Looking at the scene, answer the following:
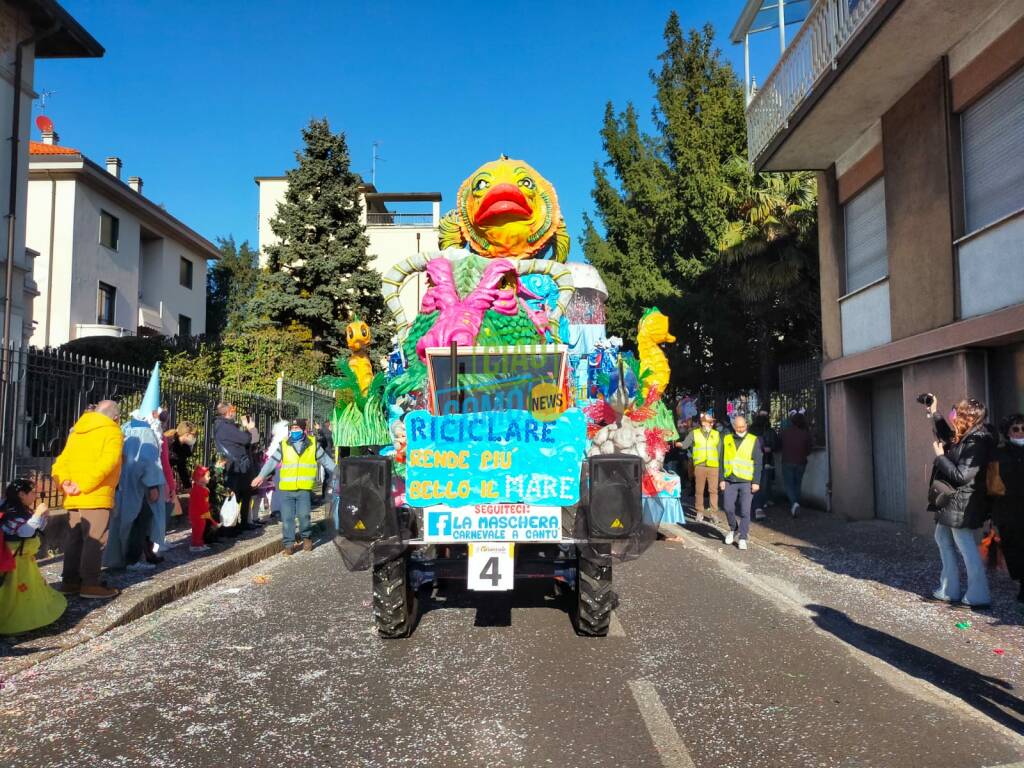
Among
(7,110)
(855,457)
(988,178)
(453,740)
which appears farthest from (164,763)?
(7,110)

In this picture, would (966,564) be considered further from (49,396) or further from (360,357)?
(49,396)

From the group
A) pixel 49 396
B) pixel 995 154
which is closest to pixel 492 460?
pixel 49 396

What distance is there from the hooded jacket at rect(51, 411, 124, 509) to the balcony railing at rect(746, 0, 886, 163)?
9501 millimetres

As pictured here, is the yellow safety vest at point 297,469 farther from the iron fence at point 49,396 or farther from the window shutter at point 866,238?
the window shutter at point 866,238

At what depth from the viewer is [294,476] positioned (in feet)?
31.0

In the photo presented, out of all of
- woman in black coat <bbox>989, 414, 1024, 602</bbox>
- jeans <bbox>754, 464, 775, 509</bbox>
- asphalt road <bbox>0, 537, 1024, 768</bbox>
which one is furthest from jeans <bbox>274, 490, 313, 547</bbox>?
jeans <bbox>754, 464, 775, 509</bbox>

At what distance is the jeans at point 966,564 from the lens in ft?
21.4

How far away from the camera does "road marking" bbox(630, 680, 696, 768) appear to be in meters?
3.54

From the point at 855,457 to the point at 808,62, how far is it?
6.27m

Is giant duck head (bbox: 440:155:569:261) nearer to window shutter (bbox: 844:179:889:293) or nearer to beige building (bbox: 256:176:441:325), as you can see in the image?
window shutter (bbox: 844:179:889:293)

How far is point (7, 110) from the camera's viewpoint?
15.5 m

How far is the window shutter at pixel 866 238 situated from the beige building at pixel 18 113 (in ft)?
49.8

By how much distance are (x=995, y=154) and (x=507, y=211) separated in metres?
6.01

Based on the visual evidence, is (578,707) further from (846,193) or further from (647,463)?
(846,193)
